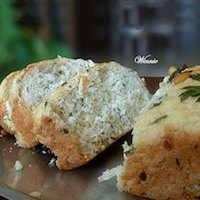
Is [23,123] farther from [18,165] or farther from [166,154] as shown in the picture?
[166,154]

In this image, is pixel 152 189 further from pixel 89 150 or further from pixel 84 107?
pixel 84 107

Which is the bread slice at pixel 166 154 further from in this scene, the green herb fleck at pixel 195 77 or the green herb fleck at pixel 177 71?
the green herb fleck at pixel 177 71

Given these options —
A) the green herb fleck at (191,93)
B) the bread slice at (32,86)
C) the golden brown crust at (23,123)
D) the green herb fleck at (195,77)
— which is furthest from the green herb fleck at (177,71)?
the golden brown crust at (23,123)

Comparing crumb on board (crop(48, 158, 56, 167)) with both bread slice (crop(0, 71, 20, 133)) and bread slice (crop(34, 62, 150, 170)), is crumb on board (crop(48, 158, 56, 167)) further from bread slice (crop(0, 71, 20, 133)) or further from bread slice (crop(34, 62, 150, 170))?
bread slice (crop(0, 71, 20, 133))

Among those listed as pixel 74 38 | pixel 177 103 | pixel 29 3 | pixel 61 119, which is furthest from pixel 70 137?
pixel 29 3

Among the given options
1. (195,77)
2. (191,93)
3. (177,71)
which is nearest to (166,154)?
(191,93)

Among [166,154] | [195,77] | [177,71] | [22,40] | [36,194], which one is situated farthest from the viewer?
[22,40]

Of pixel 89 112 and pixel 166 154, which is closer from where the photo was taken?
pixel 166 154

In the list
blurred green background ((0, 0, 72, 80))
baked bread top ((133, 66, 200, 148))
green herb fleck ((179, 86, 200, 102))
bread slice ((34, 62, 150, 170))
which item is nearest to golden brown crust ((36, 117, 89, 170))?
bread slice ((34, 62, 150, 170))

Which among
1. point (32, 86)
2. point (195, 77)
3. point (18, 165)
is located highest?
point (195, 77)
